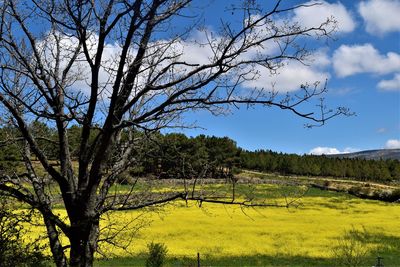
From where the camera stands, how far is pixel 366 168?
5408 inches

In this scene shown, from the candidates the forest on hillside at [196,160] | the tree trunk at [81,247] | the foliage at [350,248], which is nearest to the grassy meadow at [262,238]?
the foliage at [350,248]

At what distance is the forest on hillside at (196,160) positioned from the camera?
6.63 metres

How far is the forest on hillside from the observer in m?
6.63

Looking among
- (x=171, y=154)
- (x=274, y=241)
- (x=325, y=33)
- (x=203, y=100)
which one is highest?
(x=325, y=33)

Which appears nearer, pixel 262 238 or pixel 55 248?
pixel 55 248

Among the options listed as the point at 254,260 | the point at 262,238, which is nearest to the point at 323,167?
the point at 262,238

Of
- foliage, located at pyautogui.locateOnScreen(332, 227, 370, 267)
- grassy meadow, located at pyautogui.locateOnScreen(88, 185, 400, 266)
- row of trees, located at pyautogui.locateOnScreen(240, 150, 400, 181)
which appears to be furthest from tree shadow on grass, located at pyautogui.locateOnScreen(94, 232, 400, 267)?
row of trees, located at pyautogui.locateOnScreen(240, 150, 400, 181)

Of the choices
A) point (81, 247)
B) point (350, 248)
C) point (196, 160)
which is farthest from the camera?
point (350, 248)

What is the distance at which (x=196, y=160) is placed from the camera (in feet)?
22.5

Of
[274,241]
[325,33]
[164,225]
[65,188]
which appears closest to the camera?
[325,33]

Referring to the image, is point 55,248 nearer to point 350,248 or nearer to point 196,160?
point 196,160

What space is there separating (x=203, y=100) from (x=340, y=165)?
468ft

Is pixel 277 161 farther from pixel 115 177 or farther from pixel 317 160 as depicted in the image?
pixel 115 177

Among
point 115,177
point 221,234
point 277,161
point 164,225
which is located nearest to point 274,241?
point 221,234
